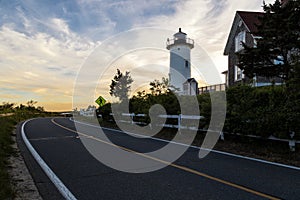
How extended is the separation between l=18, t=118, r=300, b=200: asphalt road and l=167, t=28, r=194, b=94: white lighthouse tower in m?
31.2

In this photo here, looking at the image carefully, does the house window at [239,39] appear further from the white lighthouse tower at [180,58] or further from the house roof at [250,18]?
the white lighthouse tower at [180,58]

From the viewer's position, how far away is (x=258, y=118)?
33.8 ft

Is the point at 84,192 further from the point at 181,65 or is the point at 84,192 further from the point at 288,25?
the point at 181,65

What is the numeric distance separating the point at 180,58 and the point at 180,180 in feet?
114

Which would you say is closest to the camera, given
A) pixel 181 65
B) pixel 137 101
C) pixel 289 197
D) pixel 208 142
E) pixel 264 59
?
pixel 289 197

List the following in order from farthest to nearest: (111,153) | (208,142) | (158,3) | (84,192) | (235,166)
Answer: (158,3)
(208,142)
(111,153)
(235,166)
(84,192)

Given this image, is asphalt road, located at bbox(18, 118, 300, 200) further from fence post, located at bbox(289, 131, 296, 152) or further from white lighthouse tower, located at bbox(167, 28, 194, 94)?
white lighthouse tower, located at bbox(167, 28, 194, 94)

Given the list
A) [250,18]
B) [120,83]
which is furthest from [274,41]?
[120,83]

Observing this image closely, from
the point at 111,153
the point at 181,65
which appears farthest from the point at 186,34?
the point at 111,153

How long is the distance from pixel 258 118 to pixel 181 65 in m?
30.6

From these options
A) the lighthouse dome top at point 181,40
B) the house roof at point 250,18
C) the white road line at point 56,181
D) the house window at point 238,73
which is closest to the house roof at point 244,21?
the house roof at point 250,18

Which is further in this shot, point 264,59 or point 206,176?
point 264,59

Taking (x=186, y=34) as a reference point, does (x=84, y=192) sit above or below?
below

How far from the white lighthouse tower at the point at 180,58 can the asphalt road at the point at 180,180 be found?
31.2 m
